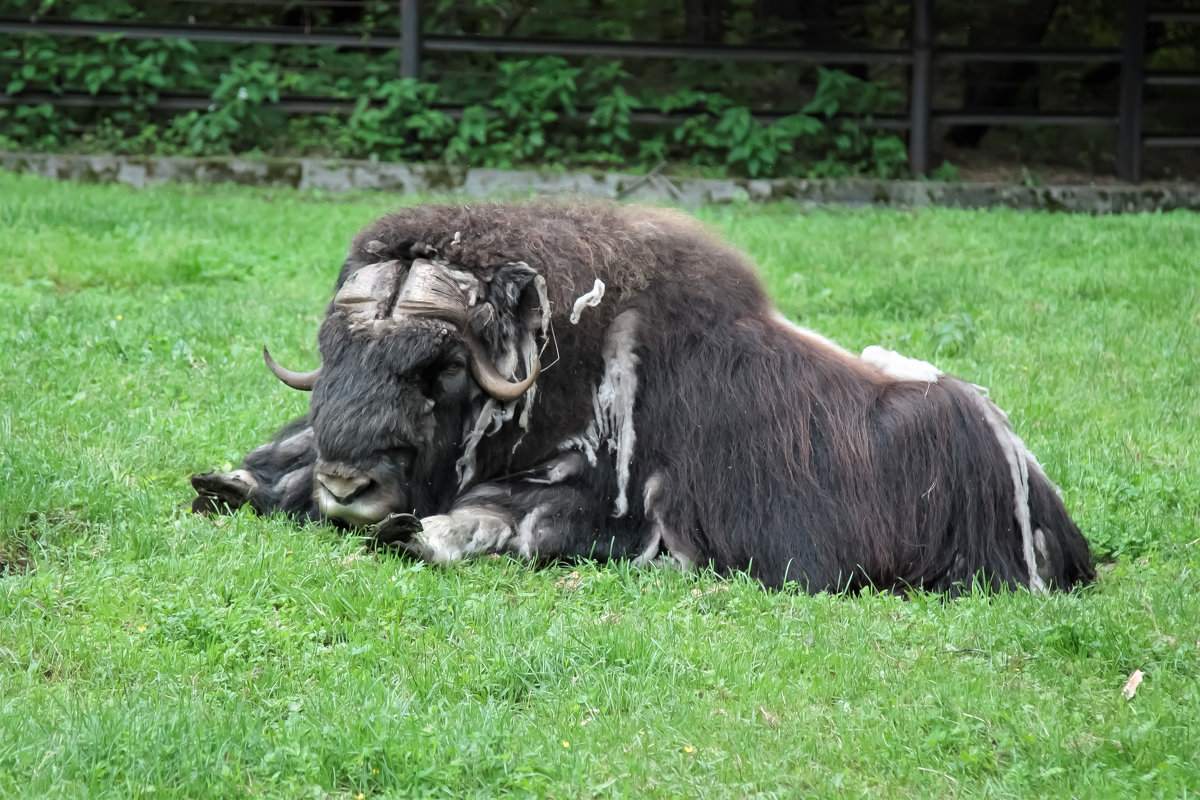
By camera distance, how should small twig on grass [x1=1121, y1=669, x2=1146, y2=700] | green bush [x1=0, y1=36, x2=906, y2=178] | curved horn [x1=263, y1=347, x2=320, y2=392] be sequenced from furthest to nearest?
1. green bush [x1=0, y1=36, x2=906, y2=178]
2. curved horn [x1=263, y1=347, x2=320, y2=392]
3. small twig on grass [x1=1121, y1=669, x2=1146, y2=700]

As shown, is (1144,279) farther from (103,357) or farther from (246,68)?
(246,68)

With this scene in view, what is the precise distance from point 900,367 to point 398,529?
1.88m

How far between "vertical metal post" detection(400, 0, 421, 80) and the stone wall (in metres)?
1.05

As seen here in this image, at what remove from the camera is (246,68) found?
1184cm

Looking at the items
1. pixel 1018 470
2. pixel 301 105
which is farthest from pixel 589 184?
pixel 1018 470

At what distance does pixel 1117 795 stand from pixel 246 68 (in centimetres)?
1095

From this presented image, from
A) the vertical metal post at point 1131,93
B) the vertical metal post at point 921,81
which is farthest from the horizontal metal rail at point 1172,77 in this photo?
the vertical metal post at point 921,81

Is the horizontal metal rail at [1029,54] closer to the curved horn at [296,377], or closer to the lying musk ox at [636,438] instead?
the lying musk ox at [636,438]

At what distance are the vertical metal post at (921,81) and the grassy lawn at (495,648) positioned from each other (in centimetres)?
620

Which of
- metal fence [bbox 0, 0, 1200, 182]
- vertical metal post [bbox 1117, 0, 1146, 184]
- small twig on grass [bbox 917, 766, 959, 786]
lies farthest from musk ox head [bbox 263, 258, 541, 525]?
vertical metal post [bbox 1117, 0, 1146, 184]

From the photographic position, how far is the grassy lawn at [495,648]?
8.20 ft

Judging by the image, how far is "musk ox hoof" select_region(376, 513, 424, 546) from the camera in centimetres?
361

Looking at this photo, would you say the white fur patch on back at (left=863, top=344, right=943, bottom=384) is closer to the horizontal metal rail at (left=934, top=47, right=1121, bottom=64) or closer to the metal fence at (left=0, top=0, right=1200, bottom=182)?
the metal fence at (left=0, top=0, right=1200, bottom=182)

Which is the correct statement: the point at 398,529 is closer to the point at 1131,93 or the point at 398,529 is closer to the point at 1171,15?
the point at 1131,93
